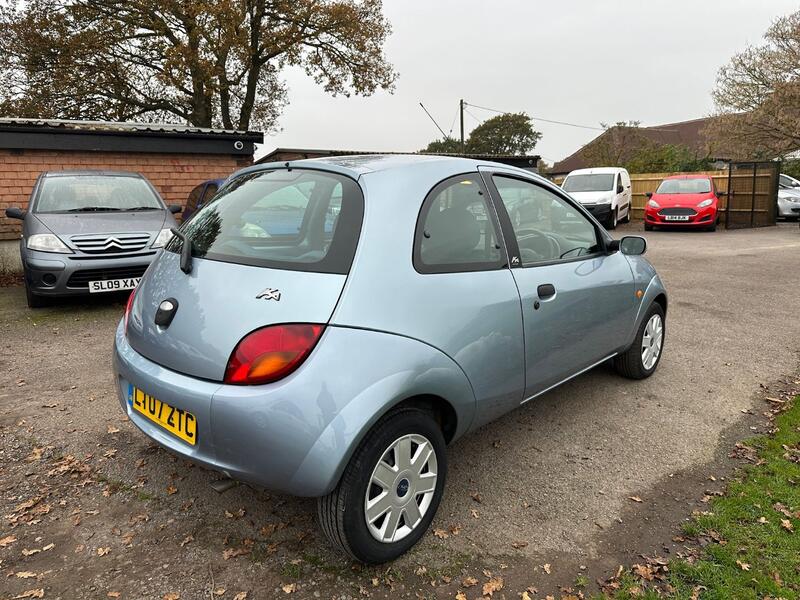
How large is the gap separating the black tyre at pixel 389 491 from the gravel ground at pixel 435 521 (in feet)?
0.45

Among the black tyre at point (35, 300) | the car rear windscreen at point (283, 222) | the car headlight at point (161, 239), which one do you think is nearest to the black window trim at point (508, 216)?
the car rear windscreen at point (283, 222)

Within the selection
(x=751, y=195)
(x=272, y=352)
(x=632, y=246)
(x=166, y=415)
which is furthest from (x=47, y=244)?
(x=751, y=195)

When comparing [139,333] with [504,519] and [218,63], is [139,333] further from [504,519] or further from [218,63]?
[218,63]

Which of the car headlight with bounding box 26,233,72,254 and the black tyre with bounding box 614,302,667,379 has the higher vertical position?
the car headlight with bounding box 26,233,72,254

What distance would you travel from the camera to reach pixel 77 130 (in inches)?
369

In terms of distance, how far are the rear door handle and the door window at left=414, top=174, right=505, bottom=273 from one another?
0.28m

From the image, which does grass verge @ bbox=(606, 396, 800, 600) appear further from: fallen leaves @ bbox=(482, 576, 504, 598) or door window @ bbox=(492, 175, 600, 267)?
door window @ bbox=(492, 175, 600, 267)

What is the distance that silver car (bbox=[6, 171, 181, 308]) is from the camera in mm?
5914

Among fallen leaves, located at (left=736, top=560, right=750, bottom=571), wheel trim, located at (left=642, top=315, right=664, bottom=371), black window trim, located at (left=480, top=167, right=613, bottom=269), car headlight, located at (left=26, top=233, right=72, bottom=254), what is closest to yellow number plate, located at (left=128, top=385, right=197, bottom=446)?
black window trim, located at (left=480, top=167, right=613, bottom=269)

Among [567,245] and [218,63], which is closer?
[567,245]

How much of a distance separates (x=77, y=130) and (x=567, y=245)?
930 cm

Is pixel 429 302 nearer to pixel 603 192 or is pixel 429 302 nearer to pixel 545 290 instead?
pixel 545 290

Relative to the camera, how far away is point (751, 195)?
1644cm

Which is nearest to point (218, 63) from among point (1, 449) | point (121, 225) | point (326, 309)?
point (121, 225)
